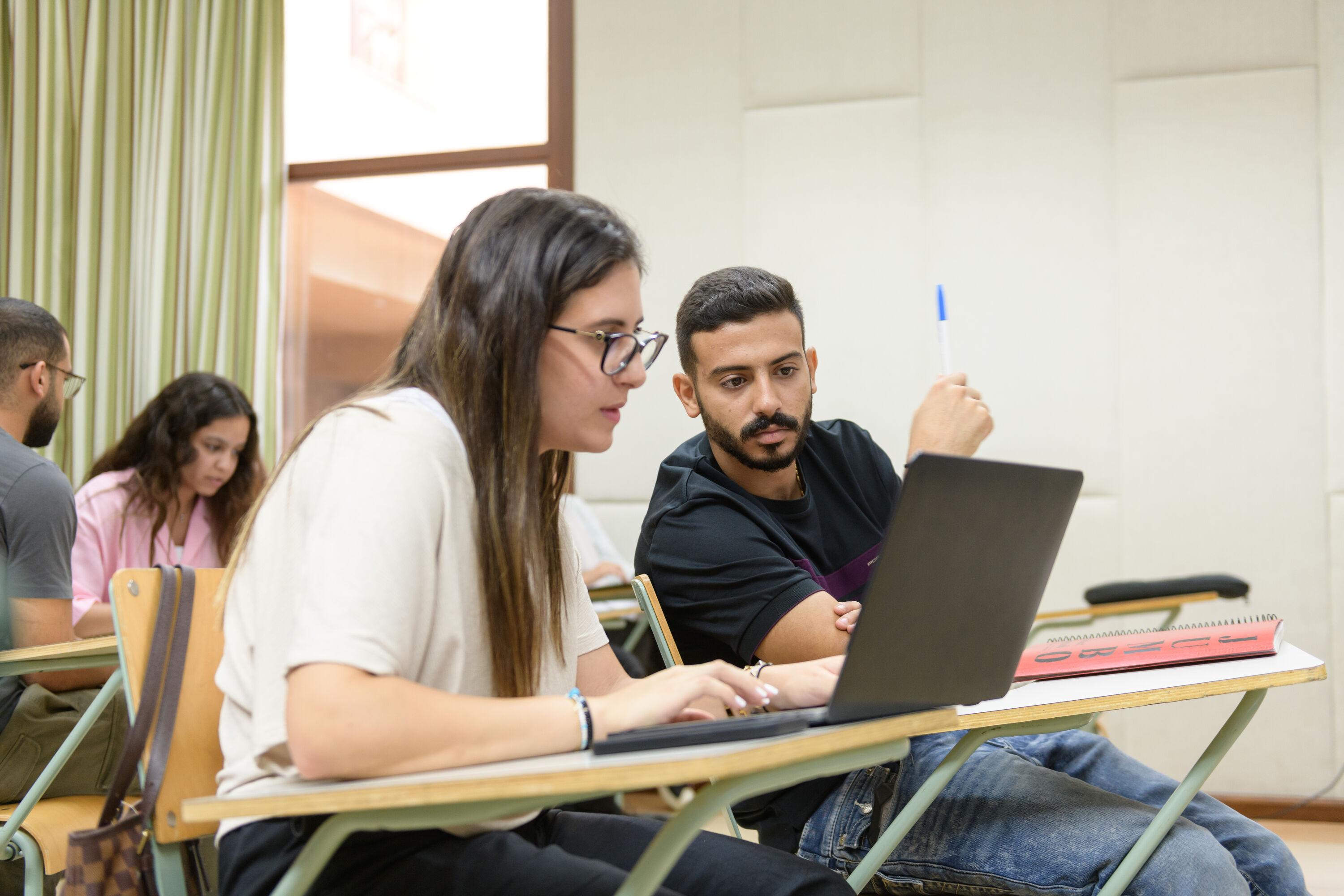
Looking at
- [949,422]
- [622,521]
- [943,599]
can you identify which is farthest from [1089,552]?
[943,599]

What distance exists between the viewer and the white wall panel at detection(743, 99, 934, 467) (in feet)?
11.2

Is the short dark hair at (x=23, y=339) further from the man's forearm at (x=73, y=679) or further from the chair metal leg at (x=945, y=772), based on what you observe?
the chair metal leg at (x=945, y=772)

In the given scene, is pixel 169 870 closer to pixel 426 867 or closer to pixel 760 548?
pixel 426 867

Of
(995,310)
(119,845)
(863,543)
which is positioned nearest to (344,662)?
(119,845)

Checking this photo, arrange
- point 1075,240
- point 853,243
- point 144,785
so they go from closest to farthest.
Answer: point 144,785 < point 1075,240 < point 853,243

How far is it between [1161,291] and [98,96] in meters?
3.84

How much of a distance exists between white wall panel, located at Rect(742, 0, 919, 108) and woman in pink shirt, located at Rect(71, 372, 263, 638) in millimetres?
2008

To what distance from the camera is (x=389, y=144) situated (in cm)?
392

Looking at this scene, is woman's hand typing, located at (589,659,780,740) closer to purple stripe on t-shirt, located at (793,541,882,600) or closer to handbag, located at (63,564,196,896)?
handbag, located at (63,564,196,896)

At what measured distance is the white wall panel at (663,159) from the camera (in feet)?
11.7

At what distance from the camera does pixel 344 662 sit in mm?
756

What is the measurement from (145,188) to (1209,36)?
3754 millimetres

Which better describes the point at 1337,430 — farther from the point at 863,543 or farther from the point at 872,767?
the point at 872,767

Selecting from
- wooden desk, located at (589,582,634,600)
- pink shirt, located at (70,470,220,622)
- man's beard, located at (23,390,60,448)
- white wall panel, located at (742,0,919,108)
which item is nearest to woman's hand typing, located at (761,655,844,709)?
wooden desk, located at (589,582,634,600)
